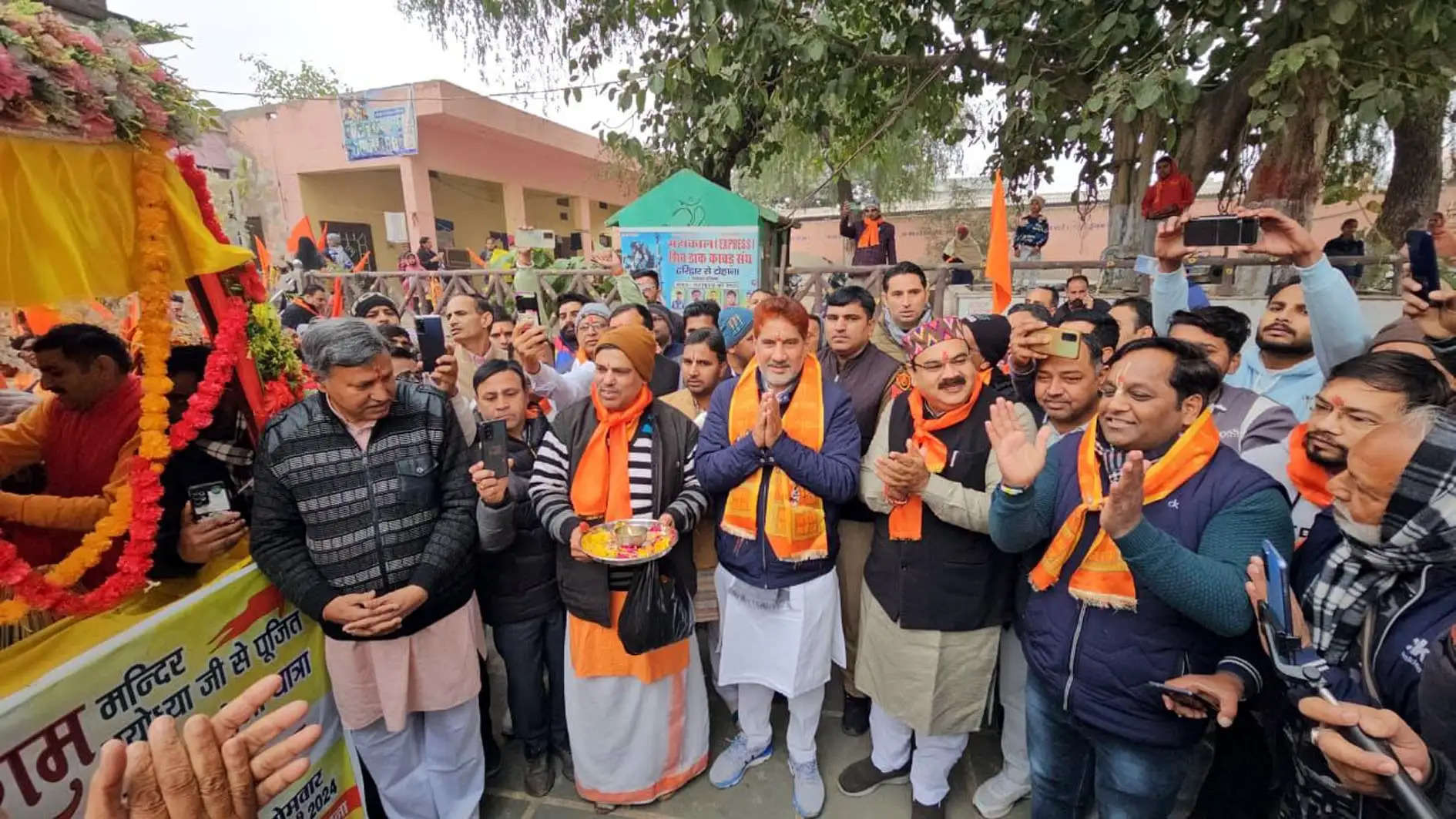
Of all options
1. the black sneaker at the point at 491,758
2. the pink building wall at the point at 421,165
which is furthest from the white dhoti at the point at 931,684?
the pink building wall at the point at 421,165

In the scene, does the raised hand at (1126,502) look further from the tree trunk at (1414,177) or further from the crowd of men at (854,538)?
the tree trunk at (1414,177)

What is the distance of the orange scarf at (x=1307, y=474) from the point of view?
6.03 feet

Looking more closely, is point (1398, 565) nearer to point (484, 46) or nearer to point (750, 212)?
point (750, 212)

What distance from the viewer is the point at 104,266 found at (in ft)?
7.15

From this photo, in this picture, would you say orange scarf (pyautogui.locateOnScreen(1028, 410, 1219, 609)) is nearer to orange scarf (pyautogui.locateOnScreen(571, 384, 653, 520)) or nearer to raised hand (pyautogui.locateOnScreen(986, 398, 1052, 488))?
raised hand (pyautogui.locateOnScreen(986, 398, 1052, 488))

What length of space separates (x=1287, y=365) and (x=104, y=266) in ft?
15.2

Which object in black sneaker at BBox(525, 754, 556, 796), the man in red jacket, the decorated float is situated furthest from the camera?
the man in red jacket

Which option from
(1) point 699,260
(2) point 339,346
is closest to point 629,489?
(2) point 339,346

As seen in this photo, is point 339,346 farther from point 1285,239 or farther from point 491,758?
point 1285,239

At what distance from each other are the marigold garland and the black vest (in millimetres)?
2674

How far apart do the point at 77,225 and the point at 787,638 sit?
2863 mm

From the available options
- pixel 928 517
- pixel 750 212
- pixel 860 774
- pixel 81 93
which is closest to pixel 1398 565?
pixel 928 517

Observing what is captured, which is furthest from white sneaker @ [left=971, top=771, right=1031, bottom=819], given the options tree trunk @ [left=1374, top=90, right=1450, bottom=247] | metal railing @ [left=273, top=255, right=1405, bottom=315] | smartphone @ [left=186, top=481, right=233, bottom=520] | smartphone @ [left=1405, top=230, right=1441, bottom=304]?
tree trunk @ [left=1374, top=90, right=1450, bottom=247]

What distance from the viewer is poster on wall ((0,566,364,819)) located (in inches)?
68.0
